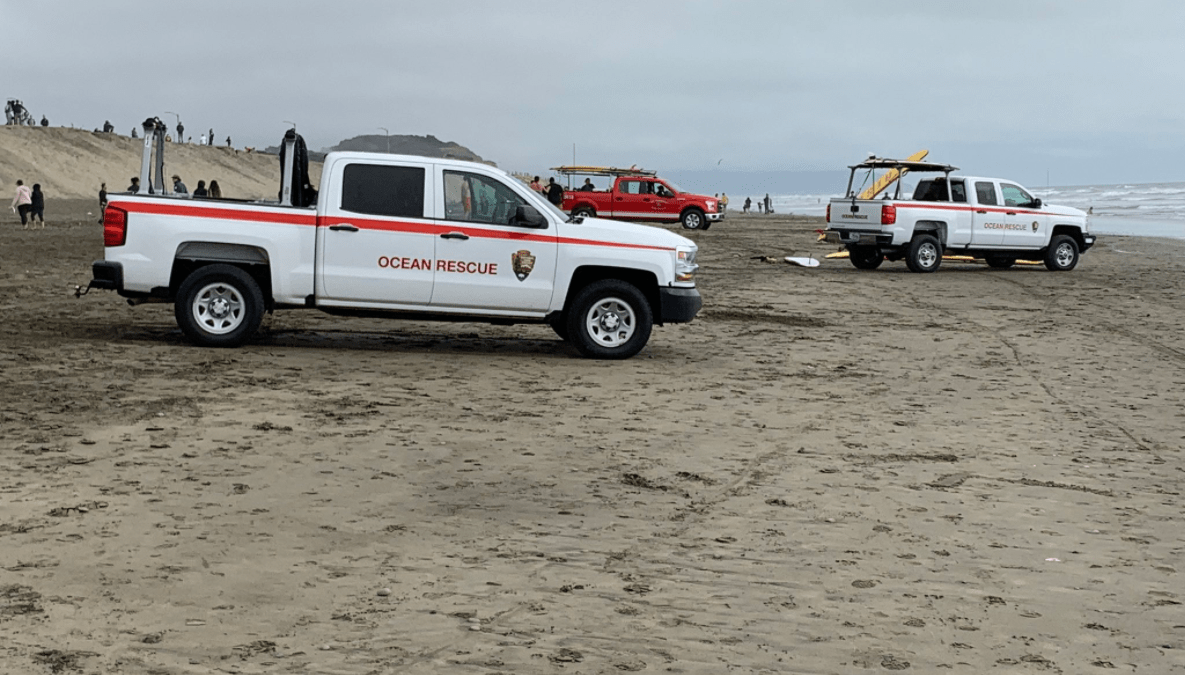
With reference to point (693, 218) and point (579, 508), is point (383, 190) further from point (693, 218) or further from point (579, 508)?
point (693, 218)

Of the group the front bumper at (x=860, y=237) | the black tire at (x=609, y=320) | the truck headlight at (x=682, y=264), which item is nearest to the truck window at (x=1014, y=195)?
the front bumper at (x=860, y=237)

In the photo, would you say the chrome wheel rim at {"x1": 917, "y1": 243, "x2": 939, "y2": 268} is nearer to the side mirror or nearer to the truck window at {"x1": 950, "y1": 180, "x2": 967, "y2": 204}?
the truck window at {"x1": 950, "y1": 180, "x2": 967, "y2": 204}

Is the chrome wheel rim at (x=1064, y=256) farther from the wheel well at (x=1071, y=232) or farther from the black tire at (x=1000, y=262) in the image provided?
the black tire at (x=1000, y=262)

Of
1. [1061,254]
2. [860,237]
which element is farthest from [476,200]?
[1061,254]

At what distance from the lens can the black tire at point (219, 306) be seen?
499 inches

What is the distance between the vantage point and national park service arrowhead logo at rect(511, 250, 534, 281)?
12945 millimetres

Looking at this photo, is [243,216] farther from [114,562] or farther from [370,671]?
[370,671]

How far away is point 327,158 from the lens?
516 inches

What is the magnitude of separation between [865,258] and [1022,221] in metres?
3.15

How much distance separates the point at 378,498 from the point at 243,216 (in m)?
6.08

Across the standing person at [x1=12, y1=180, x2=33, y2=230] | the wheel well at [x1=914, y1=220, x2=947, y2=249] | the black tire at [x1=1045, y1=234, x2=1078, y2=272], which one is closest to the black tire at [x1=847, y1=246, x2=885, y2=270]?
the wheel well at [x1=914, y1=220, x2=947, y2=249]

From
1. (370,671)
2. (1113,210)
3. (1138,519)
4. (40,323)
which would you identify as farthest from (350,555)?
(1113,210)

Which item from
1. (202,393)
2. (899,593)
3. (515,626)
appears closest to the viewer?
(515,626)

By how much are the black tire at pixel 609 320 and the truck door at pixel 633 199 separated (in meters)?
35.5
